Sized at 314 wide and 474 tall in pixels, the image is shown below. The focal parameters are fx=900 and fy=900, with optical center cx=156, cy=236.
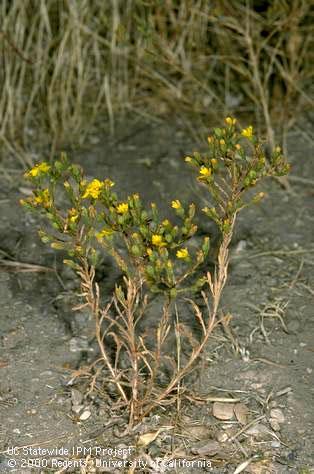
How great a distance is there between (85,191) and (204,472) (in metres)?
0.70

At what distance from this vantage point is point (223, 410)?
221cm

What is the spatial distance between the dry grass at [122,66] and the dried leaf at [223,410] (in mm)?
1382

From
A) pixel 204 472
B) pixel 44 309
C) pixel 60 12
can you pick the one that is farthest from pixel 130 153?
pixel 204 472

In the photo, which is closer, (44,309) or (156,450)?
(156,450)

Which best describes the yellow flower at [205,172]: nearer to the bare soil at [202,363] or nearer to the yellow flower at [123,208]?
the yellow flower at [123,208]

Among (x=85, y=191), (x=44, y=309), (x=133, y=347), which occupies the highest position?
(x=85, y=191)

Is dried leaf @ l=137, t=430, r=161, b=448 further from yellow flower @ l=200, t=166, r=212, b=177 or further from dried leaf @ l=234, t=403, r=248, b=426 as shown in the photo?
yellow flower @ l=200, t=166, r=212, b=177

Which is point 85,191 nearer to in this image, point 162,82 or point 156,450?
point 156,450

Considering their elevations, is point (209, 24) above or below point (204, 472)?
above

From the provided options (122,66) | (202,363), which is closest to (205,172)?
(202,363)

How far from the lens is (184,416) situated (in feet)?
7.25

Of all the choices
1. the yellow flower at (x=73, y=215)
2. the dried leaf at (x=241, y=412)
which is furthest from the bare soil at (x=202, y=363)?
the yellow flower at (x=73, y=215)

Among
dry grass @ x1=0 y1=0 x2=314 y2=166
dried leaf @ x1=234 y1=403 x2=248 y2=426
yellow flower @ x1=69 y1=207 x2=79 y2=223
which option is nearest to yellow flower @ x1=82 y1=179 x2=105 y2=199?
Answer: yellow flower @ x1=69 y1=207 x2=79 y2=223

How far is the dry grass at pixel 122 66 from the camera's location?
3412 mm
